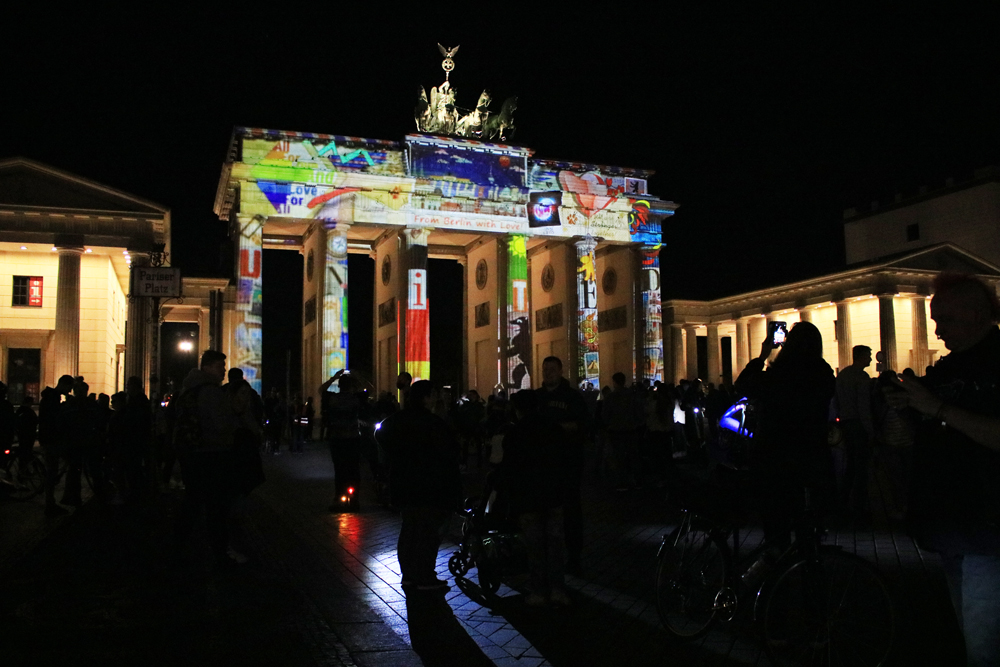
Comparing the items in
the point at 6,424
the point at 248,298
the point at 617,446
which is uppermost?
the point at 248,298

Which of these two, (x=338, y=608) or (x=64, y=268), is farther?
(x=64, y=268)

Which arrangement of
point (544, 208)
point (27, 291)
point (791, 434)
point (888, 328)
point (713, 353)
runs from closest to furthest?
1. point (791, 434)
2. point (27, 291)
3. point (544, 208)
4. point (888, 328)
5. point (713, 353)

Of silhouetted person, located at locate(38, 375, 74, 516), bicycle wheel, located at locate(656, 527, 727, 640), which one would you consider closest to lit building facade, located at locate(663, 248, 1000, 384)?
silhouetted person, located at locate(38, 375, 74, 516)

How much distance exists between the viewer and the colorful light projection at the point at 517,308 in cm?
4097

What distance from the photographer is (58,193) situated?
105ft

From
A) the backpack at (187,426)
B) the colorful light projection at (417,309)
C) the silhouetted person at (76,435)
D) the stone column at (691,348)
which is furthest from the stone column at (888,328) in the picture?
the backpack at (187,426)

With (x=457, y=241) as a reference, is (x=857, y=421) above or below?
below

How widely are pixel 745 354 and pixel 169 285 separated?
42.0m

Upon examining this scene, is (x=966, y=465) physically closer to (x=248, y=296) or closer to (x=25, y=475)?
(x=25, y=475)

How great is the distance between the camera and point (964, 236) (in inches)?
2089

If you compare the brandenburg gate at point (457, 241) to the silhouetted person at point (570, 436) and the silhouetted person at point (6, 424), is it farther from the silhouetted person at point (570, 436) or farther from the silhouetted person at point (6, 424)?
the silhouetted person at point (570, 436)

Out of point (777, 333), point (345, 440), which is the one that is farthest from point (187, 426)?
point (777, 333)

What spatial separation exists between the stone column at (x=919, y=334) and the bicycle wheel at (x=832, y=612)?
43361 millimetres

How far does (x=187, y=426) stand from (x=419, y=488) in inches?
97.6
